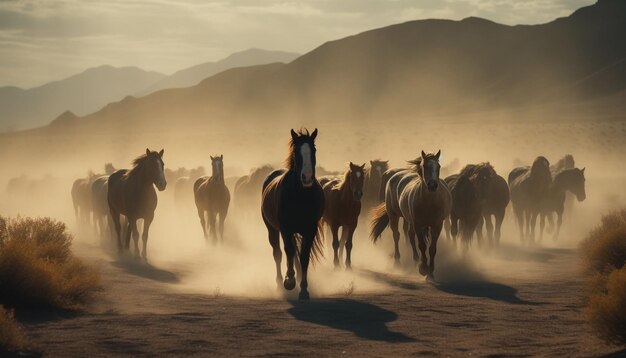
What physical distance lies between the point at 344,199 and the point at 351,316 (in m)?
6.40

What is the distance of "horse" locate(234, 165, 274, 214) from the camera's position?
105ft

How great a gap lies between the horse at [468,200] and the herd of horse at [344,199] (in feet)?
0.08

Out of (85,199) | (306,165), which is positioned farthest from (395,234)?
(85,199)

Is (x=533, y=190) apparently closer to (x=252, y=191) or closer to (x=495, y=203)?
(x=495, y=203)

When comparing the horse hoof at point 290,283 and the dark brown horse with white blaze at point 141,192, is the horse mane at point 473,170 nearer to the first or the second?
the dark brown horse with white blaze at point 141,192

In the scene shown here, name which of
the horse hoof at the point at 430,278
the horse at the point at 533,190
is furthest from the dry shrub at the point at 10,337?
the horse at the point at 533,190

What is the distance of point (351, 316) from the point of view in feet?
42.7

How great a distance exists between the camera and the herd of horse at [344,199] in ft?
48.0

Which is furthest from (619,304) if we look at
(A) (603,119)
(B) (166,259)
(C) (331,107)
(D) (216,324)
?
(C) (331,107)

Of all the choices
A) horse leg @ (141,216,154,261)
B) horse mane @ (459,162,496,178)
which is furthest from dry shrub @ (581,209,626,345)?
horse leg @ (141,216,154,261)

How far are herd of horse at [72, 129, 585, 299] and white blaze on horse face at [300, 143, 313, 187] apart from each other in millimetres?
15

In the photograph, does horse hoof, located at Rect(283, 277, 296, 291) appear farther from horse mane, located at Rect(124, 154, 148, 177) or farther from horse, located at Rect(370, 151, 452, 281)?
horse mane, located at Rect(124, 154, 148, 177)

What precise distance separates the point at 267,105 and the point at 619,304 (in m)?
144

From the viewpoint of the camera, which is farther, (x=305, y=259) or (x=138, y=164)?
(x=138, y=164)
